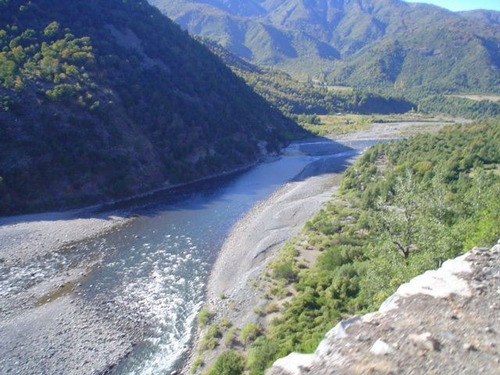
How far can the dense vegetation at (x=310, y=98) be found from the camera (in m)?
154

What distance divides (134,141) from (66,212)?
18814 millimetres

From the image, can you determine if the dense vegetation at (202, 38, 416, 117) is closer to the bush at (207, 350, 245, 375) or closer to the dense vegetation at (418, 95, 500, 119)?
the dense vegetation at (418, 95, 500, 119)

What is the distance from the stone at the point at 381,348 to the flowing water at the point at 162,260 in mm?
18148

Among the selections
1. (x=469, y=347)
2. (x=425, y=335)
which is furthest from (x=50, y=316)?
(x=469, y=347)

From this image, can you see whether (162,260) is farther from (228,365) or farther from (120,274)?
(228,365)

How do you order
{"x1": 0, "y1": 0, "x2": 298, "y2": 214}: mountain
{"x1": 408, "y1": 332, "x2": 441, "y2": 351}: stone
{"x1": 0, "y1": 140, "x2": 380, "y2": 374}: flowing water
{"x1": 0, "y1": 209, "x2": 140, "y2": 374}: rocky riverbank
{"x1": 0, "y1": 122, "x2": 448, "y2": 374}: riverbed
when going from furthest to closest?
{"x1": 0, "y1": 0, "x2": 298, "y2": 214}: mountain → {"x1": 0, "y1": 140, "x2": 380, "y2": 374}: flowing water → {"x1": 0, "y1": 122, "x2": 448, "y2": 374}: riverbed → {"x1": 0, "y1": 209, "x2": 140, "y2": 374}: rocky riverbank → {"x1": 408, "y1": 332, "x2": 441, "y2": 351}: stone

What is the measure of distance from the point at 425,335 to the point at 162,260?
31.2 metres

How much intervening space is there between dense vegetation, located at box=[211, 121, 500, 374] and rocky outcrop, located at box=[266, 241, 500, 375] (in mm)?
6721

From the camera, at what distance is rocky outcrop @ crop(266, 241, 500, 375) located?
9.53 metres

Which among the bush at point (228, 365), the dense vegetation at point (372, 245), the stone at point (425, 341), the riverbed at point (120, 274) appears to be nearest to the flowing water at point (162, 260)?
the riverbed at point (120, 274)

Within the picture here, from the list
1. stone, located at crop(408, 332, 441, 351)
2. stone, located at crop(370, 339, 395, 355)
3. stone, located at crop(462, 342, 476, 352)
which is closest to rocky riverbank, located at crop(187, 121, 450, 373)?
stone, located at crop(370, 339, 395, 355)

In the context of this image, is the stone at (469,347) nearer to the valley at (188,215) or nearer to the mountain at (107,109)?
the valley at (188,215)

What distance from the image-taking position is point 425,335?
1041 cm

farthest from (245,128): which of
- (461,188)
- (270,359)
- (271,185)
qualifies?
(270,359)
